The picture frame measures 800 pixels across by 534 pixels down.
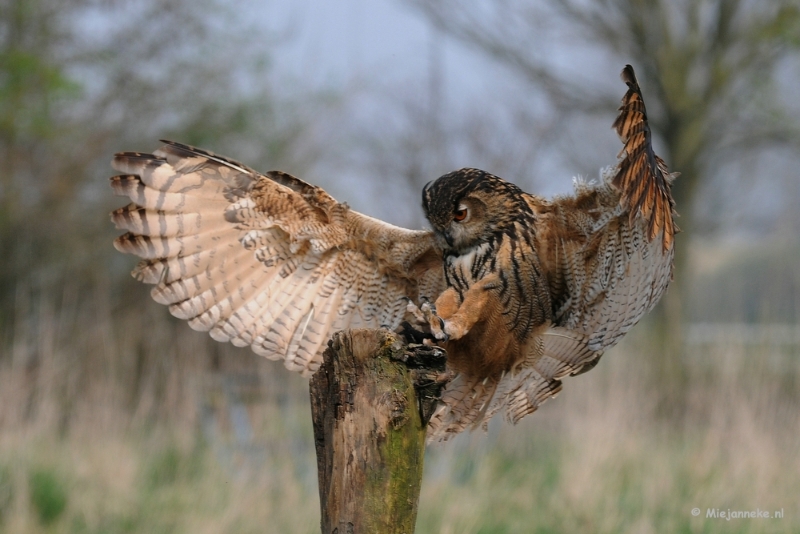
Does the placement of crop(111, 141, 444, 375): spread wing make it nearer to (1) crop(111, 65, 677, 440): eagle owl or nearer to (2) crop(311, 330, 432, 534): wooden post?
(1) crop(111, 65, 677, 440): eagle owl

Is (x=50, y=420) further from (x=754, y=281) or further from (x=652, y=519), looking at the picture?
(x=754, y=281)

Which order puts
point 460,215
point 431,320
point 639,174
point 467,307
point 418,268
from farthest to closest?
point 418,268, point 460,215, point 467,307, point 431,320, point 639,174

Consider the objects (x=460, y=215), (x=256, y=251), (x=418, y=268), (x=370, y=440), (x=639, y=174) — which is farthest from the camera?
(x=418, y=268)

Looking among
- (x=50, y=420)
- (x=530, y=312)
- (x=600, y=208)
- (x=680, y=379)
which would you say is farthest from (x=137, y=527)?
(x=680, y=379)

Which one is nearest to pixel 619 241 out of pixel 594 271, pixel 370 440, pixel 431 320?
pixel 594 271

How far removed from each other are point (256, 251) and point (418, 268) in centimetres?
73

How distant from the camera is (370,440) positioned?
218 cm

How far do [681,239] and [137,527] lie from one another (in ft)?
25.6

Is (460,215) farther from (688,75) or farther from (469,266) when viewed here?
(688,75)

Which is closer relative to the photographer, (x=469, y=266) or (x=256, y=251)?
(x=469, y=266)

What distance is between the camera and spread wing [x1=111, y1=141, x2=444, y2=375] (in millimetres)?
3230

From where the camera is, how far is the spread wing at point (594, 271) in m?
2.45

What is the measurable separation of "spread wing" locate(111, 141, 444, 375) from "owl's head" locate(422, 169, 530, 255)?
0.80 feet

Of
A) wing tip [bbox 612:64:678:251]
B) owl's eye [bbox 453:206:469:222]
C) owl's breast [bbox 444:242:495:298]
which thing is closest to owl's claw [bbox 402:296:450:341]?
owl's breast [bbox 444:242:495:298]
